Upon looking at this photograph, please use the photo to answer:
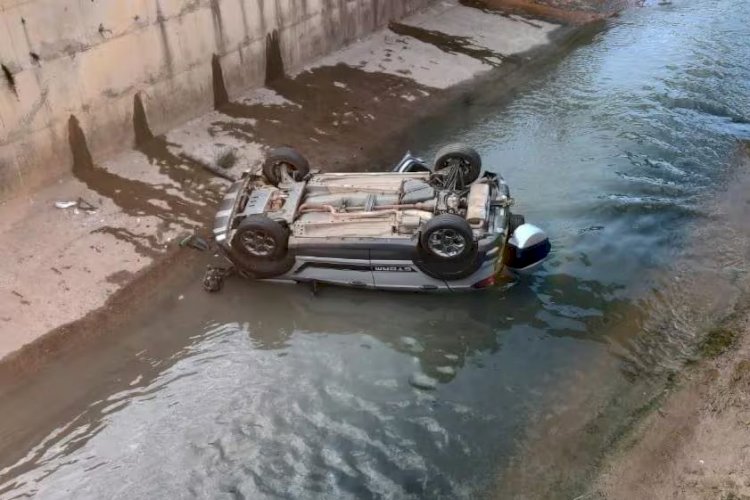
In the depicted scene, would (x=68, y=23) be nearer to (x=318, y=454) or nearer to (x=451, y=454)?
(x=318, y=454)

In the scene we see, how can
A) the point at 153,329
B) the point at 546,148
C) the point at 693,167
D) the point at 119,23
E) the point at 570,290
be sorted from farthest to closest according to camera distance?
1. the point at 546,148
2. the point at 693,167
3. the point at 119,23
4. the point at 570,290
5. the point at 153,329

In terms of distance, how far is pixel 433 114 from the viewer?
47.2 feet

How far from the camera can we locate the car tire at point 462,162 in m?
9.84

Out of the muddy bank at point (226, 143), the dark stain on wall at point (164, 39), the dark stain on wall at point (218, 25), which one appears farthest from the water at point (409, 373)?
the dark stain on wall at point (218, 25)

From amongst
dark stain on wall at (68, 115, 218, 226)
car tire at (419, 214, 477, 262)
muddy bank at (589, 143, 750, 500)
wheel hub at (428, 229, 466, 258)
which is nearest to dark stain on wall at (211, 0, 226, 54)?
dark stain on wall at (68, 115, 218, 226)

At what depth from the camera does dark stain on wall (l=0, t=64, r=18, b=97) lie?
9.71 m

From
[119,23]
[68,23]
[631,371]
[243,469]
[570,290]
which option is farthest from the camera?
[119,23]

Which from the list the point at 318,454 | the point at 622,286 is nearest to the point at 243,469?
the point at 318,454

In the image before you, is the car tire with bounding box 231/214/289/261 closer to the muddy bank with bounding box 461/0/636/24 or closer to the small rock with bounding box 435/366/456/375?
the small rock with bounding box 435/366/456/375

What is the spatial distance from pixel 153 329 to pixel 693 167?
9980 mm

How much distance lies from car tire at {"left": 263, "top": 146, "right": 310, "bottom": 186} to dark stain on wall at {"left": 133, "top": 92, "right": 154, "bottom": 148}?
10.5 feet

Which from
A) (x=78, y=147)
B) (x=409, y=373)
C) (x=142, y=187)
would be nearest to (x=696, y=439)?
(x=409, y=373)

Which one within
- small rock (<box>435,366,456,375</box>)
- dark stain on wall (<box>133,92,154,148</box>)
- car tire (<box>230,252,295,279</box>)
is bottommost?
small rock (<box>435,366,456,375</box>)

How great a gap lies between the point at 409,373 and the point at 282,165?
375cm
